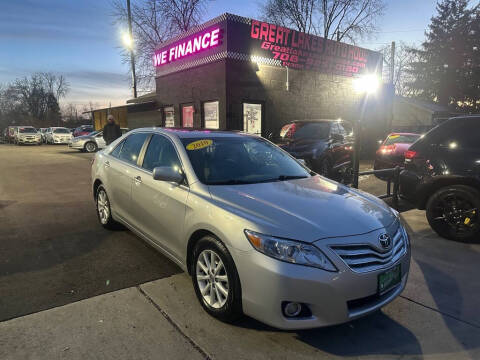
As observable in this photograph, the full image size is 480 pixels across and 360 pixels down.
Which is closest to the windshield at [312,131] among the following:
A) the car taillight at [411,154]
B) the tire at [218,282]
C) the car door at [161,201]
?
the car taillight at [411,154]

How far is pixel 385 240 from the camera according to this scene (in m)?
2.58

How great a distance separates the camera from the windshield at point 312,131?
30.0 feet

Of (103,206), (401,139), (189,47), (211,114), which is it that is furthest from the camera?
(189,47)

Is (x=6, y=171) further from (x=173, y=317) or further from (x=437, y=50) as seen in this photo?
(x=437, y=50)

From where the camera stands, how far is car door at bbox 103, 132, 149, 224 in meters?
4.10

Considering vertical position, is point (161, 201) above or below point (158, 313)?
above

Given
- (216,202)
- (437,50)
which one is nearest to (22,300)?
(216,202)

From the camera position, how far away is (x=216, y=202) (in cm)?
278

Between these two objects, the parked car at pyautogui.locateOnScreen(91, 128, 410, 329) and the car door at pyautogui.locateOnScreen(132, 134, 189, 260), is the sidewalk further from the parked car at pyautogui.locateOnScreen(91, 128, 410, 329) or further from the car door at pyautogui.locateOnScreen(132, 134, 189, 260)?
the car door at pyautogui.locateOnScreen(132, 134, 189, 260)

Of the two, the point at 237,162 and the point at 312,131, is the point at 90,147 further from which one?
the point at 237,162

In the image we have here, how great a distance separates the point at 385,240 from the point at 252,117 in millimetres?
11074

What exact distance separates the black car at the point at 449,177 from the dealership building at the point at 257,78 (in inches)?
335

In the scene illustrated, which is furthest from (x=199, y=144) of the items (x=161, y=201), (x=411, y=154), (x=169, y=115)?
(x=169, y=115)

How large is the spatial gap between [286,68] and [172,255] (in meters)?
12.0
